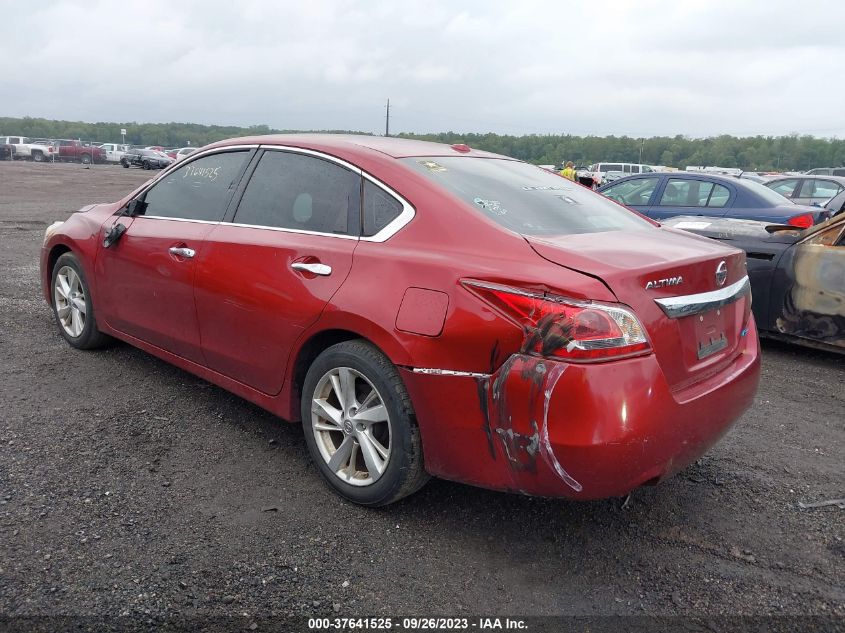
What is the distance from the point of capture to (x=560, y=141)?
65.4 meters

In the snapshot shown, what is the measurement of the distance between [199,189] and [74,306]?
162 centimetres

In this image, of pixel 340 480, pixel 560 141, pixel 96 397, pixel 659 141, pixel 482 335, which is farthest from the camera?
pixel 659 141

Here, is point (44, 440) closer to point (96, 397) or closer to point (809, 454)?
point (96, 397)

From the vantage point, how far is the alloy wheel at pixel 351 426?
9.98 ft

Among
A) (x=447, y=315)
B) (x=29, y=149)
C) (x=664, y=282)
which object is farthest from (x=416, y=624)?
(x=29, y=149)

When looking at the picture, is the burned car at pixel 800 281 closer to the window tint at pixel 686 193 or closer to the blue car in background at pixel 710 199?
the blue car in background at pixel 710 199

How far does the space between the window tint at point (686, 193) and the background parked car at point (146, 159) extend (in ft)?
129

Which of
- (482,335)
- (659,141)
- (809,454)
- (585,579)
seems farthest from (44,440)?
(659,141)

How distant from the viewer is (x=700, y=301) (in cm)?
285

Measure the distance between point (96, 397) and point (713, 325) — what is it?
342 centimetres

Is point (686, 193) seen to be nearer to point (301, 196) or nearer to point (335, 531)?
point (301, 196)

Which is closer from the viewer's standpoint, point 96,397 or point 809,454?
point 809,454

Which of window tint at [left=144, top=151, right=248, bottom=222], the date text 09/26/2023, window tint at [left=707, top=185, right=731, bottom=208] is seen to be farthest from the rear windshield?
window tint at [left=707, top=185, right=731, bottom=208]

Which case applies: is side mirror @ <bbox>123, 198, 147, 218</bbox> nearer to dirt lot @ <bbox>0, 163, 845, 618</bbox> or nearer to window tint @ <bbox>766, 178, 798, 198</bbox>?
dirt lot @ <bbox>0, 163, 845, 618</bbox>
